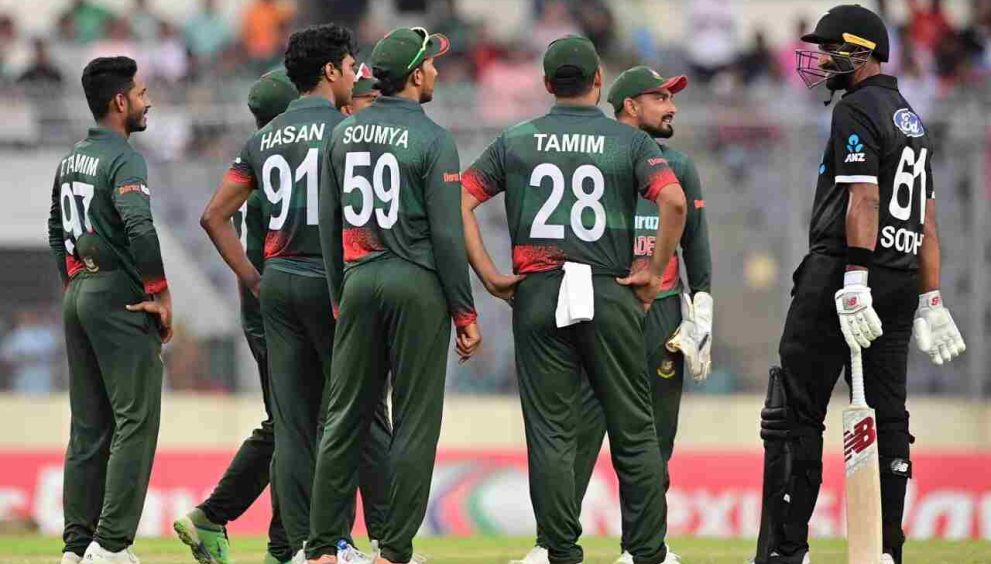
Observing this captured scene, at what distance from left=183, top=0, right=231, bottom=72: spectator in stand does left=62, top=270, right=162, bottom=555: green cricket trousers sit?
11150mm

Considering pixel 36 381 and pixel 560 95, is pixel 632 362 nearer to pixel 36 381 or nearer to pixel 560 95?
pixel 560 95

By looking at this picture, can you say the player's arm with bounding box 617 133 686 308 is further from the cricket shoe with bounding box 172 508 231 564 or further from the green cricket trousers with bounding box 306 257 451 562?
the cricket shoe with bounding box 172 508 231 564

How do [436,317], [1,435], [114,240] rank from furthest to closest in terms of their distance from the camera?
[1,435]
[114,240]
[436,317]

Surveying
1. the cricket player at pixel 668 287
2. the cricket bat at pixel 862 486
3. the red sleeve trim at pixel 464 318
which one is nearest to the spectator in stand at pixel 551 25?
the cricket player at pixel 668 287

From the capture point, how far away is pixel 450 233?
887 centimetres

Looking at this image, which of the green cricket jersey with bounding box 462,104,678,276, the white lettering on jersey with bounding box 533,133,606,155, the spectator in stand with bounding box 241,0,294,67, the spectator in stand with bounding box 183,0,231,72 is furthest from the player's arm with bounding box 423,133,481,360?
the spectator in stand with bounding box 183,0,231,72

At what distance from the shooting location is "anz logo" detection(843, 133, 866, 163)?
8914 mm

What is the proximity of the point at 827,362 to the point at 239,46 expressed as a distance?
42.9ft

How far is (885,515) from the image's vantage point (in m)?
9.16

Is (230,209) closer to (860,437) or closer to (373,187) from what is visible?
(373,187)

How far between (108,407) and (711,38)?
493 inches

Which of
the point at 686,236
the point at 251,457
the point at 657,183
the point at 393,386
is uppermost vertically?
the point at 657,183

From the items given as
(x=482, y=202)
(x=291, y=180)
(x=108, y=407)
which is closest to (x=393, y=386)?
(x=482, y=202)


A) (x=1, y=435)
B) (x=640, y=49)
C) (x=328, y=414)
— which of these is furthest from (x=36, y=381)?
(x=328, y=414)
